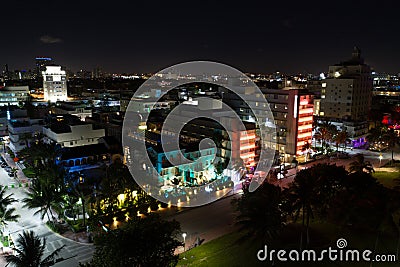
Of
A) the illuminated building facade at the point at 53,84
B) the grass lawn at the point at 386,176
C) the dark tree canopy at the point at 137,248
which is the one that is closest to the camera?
the dark tree canopy at the point at 137,248

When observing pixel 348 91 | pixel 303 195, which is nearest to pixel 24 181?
pixel 303 195

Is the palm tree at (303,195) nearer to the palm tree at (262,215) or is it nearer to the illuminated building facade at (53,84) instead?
the palm tree at (262,215)

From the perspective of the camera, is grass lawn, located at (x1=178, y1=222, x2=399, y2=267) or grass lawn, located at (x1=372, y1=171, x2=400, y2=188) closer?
grass lawn, located at (x1=178, y1=222, x2=399, y2=267)

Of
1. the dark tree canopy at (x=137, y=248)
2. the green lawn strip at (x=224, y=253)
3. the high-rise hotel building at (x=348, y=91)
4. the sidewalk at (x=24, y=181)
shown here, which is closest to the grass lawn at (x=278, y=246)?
the green lawn strip at (x=224, y=253)

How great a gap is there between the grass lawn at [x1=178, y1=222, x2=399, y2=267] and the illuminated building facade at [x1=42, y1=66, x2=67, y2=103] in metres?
70.0

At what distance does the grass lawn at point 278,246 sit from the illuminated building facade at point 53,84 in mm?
70003

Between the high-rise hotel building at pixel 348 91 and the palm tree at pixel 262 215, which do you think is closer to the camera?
the palm tree at pixel 262 215

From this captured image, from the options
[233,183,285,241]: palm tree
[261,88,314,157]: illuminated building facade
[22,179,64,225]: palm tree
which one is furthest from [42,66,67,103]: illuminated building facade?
[233,183,285,241]: palm tree

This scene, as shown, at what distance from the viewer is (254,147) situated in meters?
33.3

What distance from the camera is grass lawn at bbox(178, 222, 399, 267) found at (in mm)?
16452

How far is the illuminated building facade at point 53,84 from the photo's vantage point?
7725 centimetres

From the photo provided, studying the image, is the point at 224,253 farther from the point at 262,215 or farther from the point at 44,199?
the point at 44,199

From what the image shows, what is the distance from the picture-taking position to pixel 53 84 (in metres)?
77.8

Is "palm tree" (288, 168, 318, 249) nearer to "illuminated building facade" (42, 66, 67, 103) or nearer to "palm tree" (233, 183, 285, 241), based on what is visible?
"palm tree" (233, 183, 285, 241)
